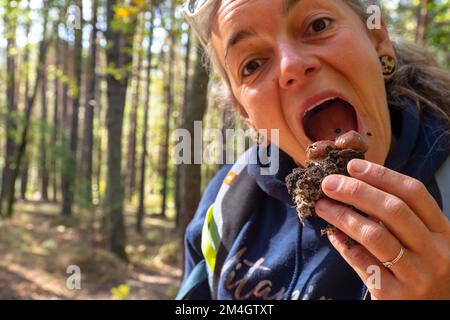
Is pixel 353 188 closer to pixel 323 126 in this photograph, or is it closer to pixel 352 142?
pixel 352 142

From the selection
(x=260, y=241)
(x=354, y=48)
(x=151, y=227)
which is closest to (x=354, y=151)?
(x=354, y=48)

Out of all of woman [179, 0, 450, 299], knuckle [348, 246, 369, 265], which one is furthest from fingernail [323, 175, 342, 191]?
knuckle [348, 246, 369, 265]

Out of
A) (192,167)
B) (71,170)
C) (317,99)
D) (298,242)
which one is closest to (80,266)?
(192,167)

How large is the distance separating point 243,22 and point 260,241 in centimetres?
112

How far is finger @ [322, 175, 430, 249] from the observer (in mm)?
1155

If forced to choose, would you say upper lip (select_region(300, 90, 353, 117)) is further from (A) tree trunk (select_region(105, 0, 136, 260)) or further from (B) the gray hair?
(A) tree trunk (select_region(105, 0, 136, 260))

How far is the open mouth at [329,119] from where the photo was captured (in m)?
1.84

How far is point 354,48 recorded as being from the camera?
1743 mm

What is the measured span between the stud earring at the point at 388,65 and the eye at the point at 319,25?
1.28 ft

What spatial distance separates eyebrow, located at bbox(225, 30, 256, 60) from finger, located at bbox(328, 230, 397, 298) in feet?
3.40

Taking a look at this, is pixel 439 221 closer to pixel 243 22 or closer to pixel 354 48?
pixel 354 48

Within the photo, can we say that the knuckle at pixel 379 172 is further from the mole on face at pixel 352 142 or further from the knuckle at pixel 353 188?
the mole on face at pixel 352 142

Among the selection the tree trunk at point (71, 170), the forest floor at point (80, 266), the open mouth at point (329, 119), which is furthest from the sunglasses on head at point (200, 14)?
the tree trunk at point (71, 170)

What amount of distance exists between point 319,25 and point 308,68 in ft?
0.85
